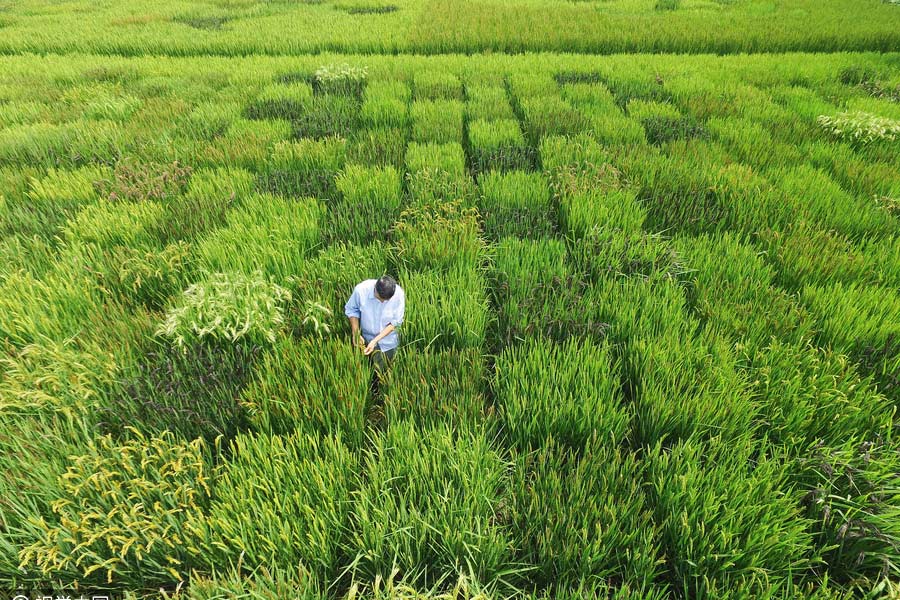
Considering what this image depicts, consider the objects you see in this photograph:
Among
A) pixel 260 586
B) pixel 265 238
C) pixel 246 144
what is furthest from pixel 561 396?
pixel 246 144

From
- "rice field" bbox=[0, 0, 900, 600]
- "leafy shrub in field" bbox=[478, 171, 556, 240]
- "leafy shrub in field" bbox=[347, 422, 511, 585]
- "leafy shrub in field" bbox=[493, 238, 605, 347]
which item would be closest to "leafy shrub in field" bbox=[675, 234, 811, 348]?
"rice field" bbox=[0, 0, 900, 600]

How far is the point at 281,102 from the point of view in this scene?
5.96m

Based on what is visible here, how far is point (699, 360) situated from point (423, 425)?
5.23 ft

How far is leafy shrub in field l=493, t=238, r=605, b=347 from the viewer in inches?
97.8

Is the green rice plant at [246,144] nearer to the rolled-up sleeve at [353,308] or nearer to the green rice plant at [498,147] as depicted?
the green rice plant at [498,147]

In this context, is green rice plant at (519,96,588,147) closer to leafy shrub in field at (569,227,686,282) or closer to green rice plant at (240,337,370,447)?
leafy shrub in field at (569,227,686,282)

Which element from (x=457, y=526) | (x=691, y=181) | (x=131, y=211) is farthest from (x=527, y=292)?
(x=131, y=211)

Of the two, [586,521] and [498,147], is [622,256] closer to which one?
[586,521]

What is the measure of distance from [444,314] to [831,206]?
386 cm

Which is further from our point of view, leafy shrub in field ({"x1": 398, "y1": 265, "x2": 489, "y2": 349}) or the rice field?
leafy shrub in field ({"x1": 398, "y1": 265, "x2": 489, "y2": 349})

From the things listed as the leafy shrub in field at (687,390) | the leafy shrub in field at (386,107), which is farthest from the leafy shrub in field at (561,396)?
the leafy shrub in field at (386,107)

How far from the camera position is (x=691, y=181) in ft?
13.0

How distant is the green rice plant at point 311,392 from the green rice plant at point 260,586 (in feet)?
1.82

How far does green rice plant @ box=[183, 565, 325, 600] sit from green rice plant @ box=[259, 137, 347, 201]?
3.29 metres
